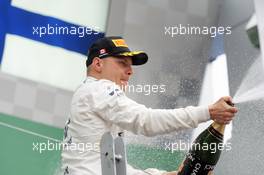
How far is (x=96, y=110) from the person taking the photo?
5.28 feet

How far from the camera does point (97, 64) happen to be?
1.75 m

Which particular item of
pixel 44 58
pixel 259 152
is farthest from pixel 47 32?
pixel 259 152

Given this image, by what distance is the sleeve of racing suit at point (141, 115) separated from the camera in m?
1.50

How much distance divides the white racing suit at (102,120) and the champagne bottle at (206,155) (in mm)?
119

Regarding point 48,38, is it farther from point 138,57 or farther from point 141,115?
point 141,115

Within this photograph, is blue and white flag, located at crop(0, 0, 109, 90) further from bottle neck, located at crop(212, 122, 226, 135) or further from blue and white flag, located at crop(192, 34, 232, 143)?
bottle neck, located at crop(212, 122, 226, 135)

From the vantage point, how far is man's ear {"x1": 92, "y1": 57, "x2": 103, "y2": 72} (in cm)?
174

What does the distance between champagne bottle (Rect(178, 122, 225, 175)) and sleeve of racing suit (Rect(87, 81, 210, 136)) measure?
17 cm

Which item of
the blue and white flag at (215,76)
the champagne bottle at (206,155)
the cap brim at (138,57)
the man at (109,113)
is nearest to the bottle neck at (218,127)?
the champagne bottle at (206,155)

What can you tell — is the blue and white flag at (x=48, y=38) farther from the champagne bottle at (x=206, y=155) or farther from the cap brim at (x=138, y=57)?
the champagne bottle at (x=206, y=155)

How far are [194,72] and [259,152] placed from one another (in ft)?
1.39

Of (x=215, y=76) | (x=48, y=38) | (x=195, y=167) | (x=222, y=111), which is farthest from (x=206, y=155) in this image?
(x=48, y=38)

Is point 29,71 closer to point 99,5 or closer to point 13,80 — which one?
point 13,80

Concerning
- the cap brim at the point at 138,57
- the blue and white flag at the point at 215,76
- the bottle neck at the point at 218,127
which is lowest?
the bottle neck at the point at 218,127
